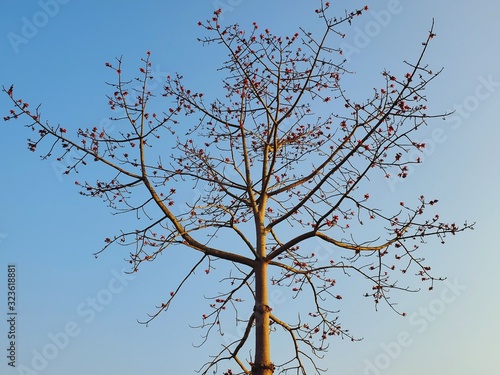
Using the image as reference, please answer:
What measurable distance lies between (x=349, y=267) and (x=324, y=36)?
2.00 meters

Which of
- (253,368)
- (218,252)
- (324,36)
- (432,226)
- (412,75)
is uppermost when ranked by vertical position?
(324,36)

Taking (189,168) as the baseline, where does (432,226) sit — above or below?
below

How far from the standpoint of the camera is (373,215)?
14.9 ft

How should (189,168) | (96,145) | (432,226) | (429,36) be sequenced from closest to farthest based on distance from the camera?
(429,36) < (432,226) < (96,145) < (189,168)

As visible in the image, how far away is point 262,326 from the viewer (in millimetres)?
4273

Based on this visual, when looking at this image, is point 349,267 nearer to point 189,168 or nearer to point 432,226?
point 432,226

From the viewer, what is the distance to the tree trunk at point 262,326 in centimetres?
412

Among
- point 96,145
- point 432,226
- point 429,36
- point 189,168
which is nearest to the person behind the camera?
point 429,36

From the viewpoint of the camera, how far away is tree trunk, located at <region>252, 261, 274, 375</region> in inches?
162

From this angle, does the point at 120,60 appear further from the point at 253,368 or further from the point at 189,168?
the point at 253,368

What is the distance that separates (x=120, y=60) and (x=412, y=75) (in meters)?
2.46

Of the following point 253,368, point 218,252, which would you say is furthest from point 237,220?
point 253,368

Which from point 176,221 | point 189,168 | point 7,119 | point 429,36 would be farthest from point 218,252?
point 429,36

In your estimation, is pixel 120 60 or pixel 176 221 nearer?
pixel 176 221
